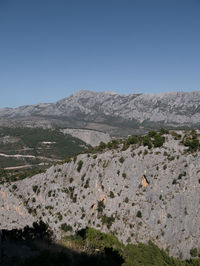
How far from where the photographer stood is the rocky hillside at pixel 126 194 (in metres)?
43.9

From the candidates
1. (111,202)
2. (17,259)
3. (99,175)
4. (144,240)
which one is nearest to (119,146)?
(99,175)

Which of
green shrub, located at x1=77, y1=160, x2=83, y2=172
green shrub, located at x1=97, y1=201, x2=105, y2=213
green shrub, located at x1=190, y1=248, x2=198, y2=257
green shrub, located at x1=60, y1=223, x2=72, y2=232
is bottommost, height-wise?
green shrub, located at x1=60, y1=223, x2=72, y2=232

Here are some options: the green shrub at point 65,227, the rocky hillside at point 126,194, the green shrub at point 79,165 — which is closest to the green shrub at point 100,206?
the rocky hillside at point 126,194

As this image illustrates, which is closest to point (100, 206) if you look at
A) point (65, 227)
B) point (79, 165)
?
point (65, 227)

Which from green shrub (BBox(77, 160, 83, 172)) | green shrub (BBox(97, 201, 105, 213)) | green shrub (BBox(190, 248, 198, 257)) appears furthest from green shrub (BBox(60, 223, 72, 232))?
green shrub (BBox(190, 248, 198, 257))

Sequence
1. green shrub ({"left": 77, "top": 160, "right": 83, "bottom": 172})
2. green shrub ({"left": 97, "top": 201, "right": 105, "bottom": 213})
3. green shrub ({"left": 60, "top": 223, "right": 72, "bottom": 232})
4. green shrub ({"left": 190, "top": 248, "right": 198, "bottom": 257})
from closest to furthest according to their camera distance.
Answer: green shrub ({"left": 190, "top": 248, "right": 198, "bottom": 257}), green shrub ({"left": 60, "top": 223, "right": 72, "bottom": 232}), green shrub ({"left": 97, "top": 201, "right": 105, "bottom": 213}), green shrub ({"left": 77, "top": 160, "right": 83, "bottom": 172})

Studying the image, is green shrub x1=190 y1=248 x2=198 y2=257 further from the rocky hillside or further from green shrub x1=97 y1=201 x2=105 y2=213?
green shrub x1=97 y1=201 x2=105 y2=213

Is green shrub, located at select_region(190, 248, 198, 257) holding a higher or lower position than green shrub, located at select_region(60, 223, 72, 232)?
higher

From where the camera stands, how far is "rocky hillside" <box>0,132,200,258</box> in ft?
144

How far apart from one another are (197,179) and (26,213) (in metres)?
43.6

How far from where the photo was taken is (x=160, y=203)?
154 feet

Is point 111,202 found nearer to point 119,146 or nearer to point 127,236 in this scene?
point 127,236

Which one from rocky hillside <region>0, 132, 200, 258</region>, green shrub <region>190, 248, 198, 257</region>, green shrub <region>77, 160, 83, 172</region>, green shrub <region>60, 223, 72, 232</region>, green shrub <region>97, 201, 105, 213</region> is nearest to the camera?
green shrub <region>190, 248, 198, 257</region>

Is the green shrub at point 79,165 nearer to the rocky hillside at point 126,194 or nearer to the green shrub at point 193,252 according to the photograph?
the rocky hillside at point 126,194
